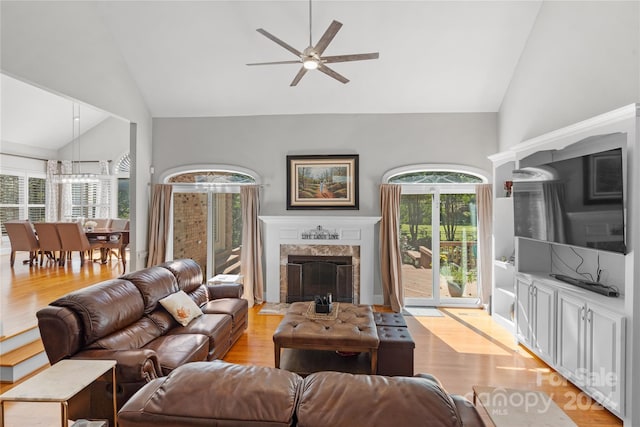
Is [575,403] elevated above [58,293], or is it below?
below

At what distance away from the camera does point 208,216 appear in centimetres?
599

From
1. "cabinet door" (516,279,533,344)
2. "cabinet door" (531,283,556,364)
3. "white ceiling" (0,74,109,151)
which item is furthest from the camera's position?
"white ceiling" (0,74,109,151)

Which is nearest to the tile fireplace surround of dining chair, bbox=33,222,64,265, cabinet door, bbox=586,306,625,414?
cabinet door, bbox=586,306,625,414

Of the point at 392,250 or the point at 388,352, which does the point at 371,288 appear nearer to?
the point at 392,250

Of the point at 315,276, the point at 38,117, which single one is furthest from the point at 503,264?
the point at 38,117

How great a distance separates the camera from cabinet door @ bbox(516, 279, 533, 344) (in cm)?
380

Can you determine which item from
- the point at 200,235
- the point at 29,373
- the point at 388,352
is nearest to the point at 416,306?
the point at 388,352

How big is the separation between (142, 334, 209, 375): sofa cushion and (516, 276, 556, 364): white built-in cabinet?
3.50 metres

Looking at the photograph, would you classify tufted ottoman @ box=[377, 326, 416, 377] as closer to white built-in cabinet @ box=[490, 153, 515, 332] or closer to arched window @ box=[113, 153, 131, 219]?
white built-in cabinet @ box=[490, 153, 515, 332]

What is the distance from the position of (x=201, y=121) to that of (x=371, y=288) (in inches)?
166

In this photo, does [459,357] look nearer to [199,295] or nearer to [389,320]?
[389,320]

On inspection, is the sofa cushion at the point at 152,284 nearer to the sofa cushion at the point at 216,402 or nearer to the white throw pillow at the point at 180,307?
the white throw pillow at the point at 180,307

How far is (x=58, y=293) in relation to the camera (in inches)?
191

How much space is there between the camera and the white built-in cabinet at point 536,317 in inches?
133
